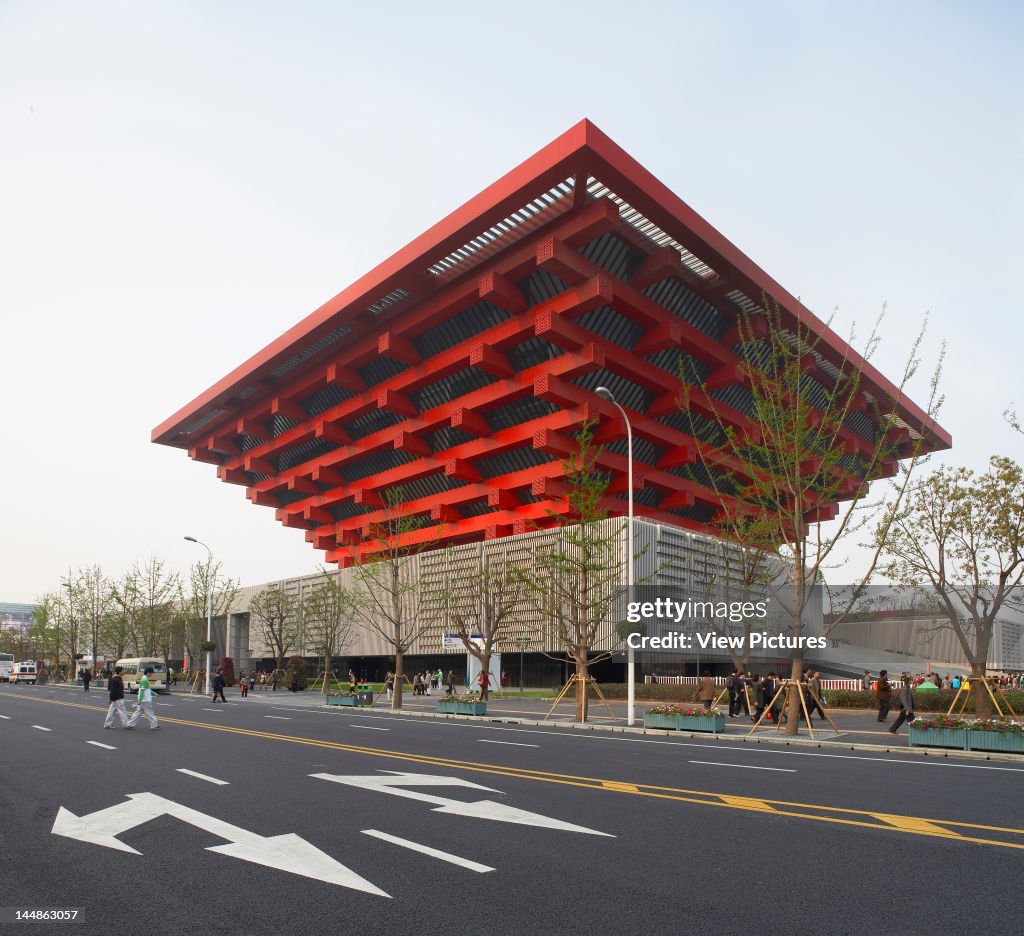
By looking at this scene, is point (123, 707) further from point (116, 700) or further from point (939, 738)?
point (939, 738)

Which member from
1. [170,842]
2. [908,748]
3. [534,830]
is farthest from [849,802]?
[908,748]

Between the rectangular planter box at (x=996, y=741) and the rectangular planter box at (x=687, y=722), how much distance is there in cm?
695

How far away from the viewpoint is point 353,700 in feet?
135

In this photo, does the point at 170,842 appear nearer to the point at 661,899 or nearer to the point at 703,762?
the point at 661,899

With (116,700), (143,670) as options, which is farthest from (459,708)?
(143,670)

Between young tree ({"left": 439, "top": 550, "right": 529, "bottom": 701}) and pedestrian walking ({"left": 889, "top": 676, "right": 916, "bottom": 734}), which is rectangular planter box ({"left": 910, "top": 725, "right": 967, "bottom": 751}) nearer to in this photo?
pedestrian walking ({"left": 889, "top": 676, "right": 916, "bottom": 734})

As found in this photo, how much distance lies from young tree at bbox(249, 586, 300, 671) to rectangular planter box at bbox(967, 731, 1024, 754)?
5643 centimetres

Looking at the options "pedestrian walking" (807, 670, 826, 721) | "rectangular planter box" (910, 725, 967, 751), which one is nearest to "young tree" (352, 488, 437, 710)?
"pedestrian walking" (807, 670, 826, 721)

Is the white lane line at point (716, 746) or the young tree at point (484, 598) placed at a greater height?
the young tree at point (484, 598)

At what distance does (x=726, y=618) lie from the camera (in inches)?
1988

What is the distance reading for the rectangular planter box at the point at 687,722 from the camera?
82.5ft

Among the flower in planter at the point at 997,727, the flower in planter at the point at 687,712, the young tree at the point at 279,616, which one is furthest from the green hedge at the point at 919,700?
the young tree at the point at 279,616

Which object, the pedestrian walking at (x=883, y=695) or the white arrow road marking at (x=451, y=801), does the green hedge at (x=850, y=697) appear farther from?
the white arrow road marking at (x=451, y=801)

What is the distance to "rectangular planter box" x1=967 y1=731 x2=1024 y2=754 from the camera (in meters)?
19.8
